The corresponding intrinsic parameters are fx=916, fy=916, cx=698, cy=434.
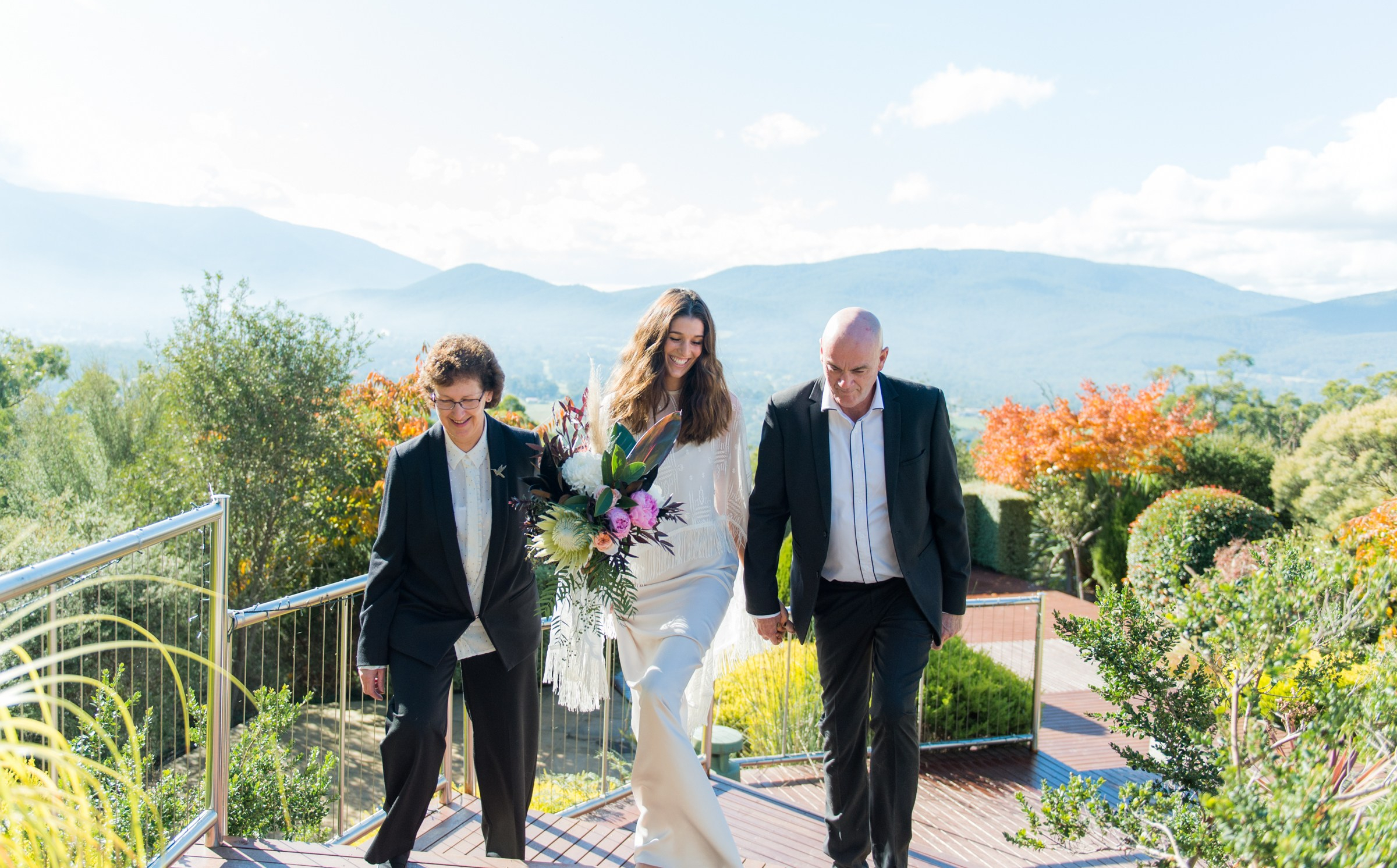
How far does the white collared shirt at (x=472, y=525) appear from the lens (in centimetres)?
312

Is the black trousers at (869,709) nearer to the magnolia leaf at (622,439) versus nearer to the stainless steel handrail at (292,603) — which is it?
the magnolia leaf at (622,439)

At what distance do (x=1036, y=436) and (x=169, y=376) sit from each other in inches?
522

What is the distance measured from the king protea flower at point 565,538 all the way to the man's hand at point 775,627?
740 millimetres

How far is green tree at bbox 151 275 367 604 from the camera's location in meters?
12.8

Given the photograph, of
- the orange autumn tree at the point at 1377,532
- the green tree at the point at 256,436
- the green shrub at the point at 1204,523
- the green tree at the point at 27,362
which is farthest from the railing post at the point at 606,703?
the green tree at the point at 27,362

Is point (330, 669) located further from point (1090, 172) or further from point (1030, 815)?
point (1090, 172)

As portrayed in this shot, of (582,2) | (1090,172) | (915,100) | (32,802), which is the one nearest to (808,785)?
(32,802)

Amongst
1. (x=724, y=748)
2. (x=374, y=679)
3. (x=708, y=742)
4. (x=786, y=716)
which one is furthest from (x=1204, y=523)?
(x=374, y=679)

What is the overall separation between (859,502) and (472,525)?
53.0 inches

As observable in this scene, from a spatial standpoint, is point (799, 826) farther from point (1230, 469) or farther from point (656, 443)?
point (1230, 469)

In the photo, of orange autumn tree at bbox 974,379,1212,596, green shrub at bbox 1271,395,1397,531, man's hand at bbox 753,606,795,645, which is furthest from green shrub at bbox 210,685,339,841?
orange autumn tree at bbox 974,379,1212,596

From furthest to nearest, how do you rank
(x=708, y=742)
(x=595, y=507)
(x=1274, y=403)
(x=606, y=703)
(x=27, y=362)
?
(x=27, y=362) < (x=1274, y=403) < (x=708, y=742) < (x=606, y=703) < (x=595, y=507)

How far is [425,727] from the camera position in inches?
115

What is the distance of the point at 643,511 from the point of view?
3.10 m
